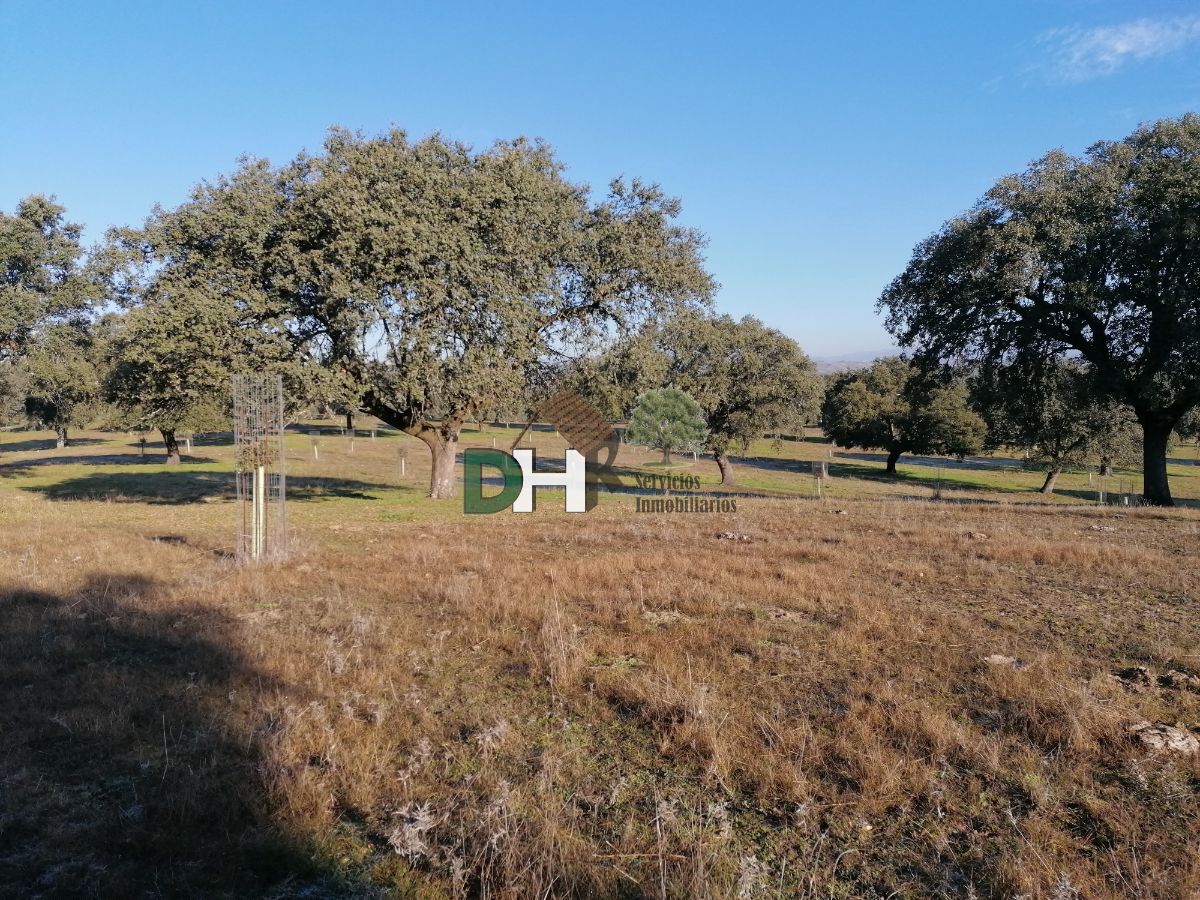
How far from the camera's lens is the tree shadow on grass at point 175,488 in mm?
26438

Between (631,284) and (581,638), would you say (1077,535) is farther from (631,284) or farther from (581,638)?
(631,284)

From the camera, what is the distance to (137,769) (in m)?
4.39

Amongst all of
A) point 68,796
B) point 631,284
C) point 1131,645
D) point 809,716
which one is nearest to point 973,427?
point 631,284

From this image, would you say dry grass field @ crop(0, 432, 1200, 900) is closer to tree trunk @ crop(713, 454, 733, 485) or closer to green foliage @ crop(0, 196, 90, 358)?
green foliage @ crop(0, 196, 90, 358)

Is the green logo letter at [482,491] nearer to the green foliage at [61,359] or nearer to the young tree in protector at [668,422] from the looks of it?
the young tree in protector at [668,422]

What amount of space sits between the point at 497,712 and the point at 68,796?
287 centimetres

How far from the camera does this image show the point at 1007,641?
715 cm

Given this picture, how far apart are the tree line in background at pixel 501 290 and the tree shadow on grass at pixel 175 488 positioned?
4.81 metres

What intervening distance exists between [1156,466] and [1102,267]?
28.6 ft

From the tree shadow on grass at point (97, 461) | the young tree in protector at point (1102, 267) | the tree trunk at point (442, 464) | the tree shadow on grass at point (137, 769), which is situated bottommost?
the tree shadow on grass at point (137, 769)

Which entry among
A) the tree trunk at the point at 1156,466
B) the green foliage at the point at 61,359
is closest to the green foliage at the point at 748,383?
the tree trunk at the point at 1156,466

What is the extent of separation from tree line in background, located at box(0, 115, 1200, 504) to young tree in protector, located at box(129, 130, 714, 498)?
0.08 m

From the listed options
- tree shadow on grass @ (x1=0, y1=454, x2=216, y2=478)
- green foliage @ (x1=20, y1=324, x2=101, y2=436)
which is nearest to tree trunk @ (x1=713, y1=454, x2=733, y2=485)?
green foliage @ (x1=20, y1=324, x2=101, y2=436)

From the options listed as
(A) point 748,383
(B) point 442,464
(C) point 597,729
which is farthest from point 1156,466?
(C) point 597,729
